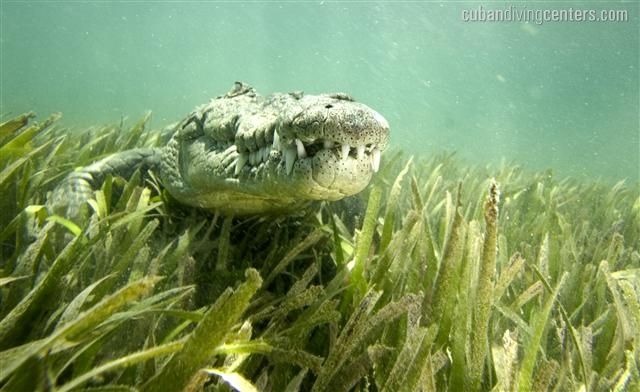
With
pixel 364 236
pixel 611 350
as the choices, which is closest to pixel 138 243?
pixel 364 236

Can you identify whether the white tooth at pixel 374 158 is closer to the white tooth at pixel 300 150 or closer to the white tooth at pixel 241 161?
the white tooth at pixel 300 150

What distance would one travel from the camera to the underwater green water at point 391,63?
48.7 m

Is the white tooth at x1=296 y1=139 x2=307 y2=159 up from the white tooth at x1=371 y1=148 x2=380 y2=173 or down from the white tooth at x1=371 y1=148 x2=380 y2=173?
up

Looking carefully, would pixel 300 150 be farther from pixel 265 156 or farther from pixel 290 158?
pixel 265 156

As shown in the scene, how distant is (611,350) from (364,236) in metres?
0.97

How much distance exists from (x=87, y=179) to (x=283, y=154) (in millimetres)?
1861

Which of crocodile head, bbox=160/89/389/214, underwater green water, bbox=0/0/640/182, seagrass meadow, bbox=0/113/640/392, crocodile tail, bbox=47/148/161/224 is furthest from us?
underwater green water, bbox=0/0/640/182

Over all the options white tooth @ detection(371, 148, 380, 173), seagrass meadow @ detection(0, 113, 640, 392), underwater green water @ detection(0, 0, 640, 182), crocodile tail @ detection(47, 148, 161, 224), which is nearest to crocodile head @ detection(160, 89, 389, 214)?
white tooth @ detection(371, 148, 380, 173)

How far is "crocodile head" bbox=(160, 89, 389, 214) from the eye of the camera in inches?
59.6

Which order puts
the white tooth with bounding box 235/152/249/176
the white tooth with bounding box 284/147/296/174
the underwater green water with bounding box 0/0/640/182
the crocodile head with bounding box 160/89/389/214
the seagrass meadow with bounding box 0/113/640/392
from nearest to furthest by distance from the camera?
the seagrass meadow with bounding box 0/113/640/392, the crocodile head with bounding box 160/89/389/214, the white tooth with bounding box 284/147/296/174, the white tooth with bounding box 235/152/249/176, the underwater green water with bounding box 0/0/640/182

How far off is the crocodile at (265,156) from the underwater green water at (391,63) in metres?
33.0

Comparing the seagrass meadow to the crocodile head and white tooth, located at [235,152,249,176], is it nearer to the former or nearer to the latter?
the crocodile head

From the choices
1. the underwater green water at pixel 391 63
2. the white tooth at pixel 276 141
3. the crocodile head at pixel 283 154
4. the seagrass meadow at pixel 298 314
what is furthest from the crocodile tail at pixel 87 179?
the underwater green water at pixel 391 63

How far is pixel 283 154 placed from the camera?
1.67 meters
